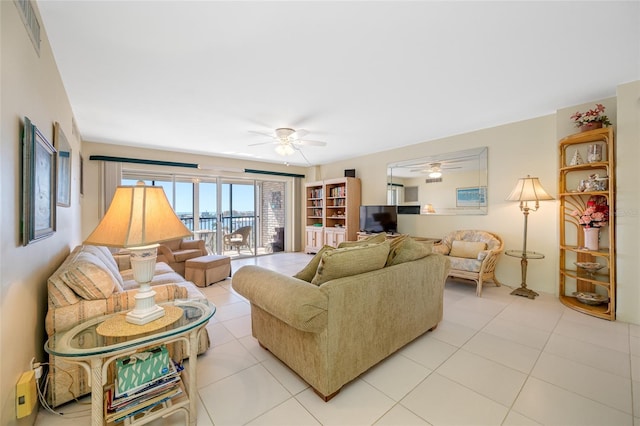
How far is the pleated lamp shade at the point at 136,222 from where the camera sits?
52.6 inches

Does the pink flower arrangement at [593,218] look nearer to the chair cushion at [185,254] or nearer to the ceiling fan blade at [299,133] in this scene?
the ceiling fan blade at [299,133]

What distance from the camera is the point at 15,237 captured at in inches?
48.5

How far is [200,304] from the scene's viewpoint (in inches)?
65.3

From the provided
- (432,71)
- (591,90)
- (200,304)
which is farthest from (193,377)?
(591,90)

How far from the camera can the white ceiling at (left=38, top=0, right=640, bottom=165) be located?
164 centimetres

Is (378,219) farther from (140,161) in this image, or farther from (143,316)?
(140,161)

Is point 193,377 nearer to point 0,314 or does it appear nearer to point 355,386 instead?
point 0,314

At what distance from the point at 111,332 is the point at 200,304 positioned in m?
0.46

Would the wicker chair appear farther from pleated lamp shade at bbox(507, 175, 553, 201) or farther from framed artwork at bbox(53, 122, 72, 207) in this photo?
pleated lamp shade at bbox(507, 175, 553, 201)

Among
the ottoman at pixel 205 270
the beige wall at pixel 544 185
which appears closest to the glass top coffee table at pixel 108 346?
the ottoman at pixel 205 270

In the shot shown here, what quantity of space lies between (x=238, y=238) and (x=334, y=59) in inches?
193

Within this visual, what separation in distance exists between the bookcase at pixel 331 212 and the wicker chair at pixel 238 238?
153cm

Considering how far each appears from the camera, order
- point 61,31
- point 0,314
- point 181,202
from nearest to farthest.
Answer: point 0,314
point 61,31
point 181,202

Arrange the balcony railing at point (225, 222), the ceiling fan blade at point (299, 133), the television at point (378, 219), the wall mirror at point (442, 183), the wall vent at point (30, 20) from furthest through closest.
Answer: the balcony railing at point (225, 222)
the television at point (378, 219)
the wall mirror at point (442, 183)
the ceiling fan blade at point (299, 133)
the wall vent at point (30, 20)
